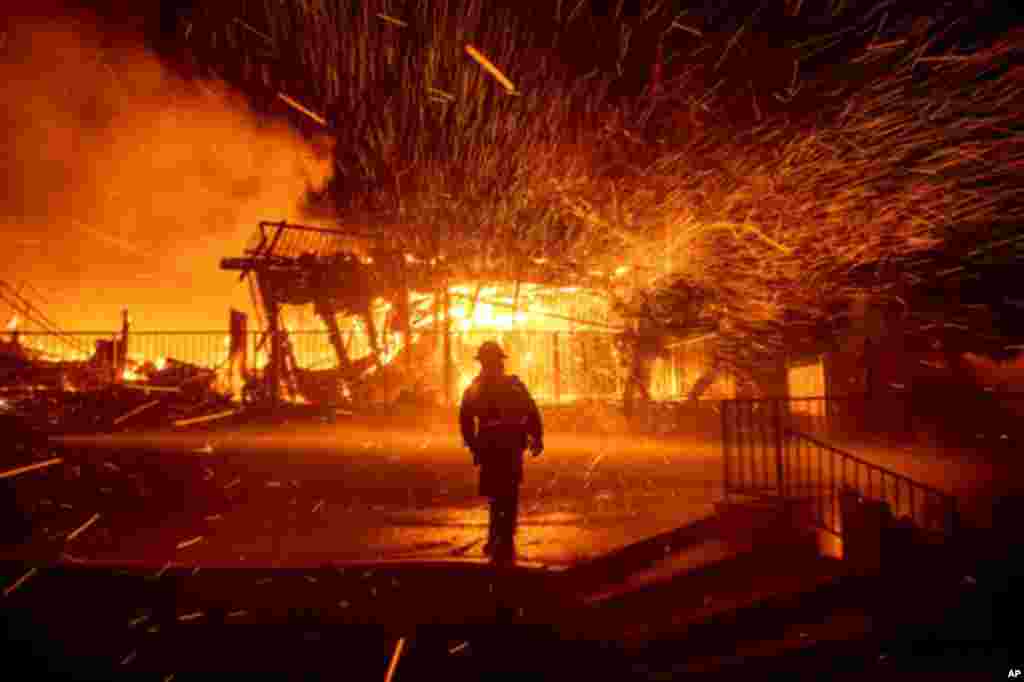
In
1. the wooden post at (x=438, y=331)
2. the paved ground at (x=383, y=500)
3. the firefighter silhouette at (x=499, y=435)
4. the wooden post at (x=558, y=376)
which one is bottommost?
the paved ground at (x=383, y=500)

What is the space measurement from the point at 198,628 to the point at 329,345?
481 inches

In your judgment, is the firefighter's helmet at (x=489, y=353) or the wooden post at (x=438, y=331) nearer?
the firefighter's helmet at (x=489, y=353)

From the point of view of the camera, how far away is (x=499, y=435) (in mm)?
6441

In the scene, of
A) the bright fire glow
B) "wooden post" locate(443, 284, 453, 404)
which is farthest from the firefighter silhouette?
the bright fire glow

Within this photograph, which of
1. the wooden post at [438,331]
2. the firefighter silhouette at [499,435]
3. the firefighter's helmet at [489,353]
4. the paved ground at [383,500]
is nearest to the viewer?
the firefighter silhouette at [499,435]

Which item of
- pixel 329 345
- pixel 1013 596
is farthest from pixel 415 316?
pixel 1013 596

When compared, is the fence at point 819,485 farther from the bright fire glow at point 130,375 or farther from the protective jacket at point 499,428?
the bright fire glow at point 130,375

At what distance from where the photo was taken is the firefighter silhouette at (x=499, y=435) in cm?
621

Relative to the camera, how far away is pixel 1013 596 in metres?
5.44

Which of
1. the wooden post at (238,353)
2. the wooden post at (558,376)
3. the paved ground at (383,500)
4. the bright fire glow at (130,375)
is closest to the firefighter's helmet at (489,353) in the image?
the paved ground at (383,500)

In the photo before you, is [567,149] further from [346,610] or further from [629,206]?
[346,610]

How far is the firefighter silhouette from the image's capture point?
6.21m

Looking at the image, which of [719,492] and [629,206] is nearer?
[719,492]

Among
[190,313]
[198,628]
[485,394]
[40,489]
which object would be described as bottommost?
[198,628]
